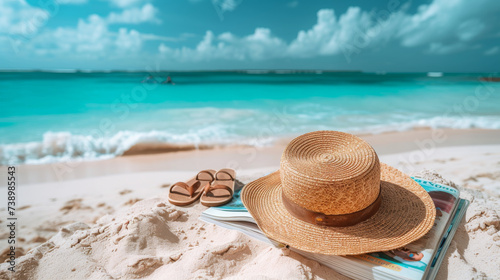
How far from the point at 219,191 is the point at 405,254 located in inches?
57.1

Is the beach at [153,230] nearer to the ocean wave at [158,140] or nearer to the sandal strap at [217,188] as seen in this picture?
the sandal strap at [217,188]

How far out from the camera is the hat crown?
146 centimetres

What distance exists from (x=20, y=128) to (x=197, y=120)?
422cm

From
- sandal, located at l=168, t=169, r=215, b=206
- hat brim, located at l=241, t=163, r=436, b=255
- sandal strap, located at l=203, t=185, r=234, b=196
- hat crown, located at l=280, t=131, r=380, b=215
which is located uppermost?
hat crown, located at l=280, t=131, r=380, b=215

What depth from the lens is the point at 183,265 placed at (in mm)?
1598

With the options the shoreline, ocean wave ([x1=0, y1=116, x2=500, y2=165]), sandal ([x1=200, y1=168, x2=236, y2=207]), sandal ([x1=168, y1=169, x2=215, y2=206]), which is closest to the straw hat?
sandal ([x1=200, y1=168, x2=236, y2=207])

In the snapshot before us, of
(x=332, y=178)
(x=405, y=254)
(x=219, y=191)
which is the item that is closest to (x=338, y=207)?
(x=332, y=178)

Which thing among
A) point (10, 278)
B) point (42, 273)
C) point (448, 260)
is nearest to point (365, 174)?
point (448, 260)

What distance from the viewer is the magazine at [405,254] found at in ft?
4.43

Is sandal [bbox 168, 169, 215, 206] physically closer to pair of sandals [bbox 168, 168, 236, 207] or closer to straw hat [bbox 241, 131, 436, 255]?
pair of sandals [bbox 168, 168, 236, 207]

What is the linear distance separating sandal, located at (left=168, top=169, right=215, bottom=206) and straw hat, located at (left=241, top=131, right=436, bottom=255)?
0.72 metres

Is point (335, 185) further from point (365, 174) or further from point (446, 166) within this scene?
point (446, 166)

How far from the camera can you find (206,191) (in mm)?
2363

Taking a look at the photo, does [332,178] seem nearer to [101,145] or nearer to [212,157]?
[212,157]
